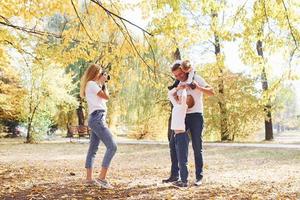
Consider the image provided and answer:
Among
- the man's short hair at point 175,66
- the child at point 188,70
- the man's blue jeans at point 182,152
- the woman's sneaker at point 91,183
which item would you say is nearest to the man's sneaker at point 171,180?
the man's blue jeans at point 182,152

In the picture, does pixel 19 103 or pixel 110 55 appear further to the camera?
pixel 19 103

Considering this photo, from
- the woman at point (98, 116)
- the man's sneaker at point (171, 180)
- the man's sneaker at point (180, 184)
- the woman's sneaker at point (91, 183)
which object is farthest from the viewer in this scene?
the man's sneaker at point (171, 180)

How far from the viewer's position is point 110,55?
325 inches

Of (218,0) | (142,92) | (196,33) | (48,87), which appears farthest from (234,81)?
(218,0)

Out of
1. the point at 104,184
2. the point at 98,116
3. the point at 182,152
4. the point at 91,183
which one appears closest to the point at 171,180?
the point at 182,152

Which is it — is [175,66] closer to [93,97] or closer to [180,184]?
[93,97]

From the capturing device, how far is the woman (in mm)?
5508

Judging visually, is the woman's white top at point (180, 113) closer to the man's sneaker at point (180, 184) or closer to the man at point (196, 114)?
the man at point (196, 114)

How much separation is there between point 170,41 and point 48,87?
1366 cm

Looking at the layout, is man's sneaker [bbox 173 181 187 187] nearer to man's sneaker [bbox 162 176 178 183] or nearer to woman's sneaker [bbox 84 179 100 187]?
man's sneaker [bbox 162 176 178 183]

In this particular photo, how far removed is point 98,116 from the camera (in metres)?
5.55

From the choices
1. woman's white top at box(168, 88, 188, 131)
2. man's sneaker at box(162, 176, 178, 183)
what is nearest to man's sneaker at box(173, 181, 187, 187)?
man's sneaker at box(162, 176, 178, 183)

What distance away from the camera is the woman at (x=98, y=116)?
5508 mm

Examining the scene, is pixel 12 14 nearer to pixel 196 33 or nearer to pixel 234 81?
pixel 196 33
